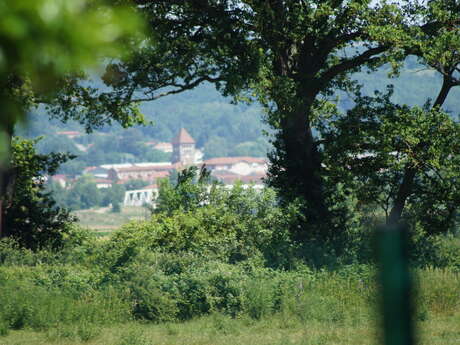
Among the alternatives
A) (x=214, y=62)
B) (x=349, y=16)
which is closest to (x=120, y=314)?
(x=214, y=62)

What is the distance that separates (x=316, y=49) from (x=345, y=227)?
4.70 metres

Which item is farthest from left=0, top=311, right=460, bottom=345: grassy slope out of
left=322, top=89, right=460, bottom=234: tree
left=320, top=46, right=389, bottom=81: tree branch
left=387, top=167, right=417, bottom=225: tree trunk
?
left=320, top=46, right=389, bottom=81: tree branch

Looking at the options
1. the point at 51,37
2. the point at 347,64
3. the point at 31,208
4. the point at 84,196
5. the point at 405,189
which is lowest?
the point at 51,37

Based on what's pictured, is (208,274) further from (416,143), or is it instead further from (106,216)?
(106,216)

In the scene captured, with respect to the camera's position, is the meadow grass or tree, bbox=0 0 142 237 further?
the meadow grass

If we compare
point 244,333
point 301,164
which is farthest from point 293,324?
point 301,164

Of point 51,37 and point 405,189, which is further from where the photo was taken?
point 405,189

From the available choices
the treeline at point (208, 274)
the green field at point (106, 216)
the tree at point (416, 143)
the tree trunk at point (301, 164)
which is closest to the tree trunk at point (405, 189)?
the tree at point (416, 143)

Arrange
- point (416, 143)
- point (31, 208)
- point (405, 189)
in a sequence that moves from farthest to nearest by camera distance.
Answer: point (31, 208) → point (405, 189) → point (416, 143)

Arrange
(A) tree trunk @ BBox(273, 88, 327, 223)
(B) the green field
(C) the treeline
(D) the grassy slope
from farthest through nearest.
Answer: (B) the green field
(A) tree trunk @ BBox(273, 88, 327, 223)
(C) the treeline
(D) the grassy slope

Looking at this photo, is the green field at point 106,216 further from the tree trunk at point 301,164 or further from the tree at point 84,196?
the tree trunk at point 301,164

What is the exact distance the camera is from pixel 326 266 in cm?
1430

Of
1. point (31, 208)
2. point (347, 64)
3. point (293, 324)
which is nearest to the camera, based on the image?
point (293, 324)

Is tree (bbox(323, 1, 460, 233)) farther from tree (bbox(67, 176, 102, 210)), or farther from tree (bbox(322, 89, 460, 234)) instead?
tree (bbox(67, 176, 102, 210))
